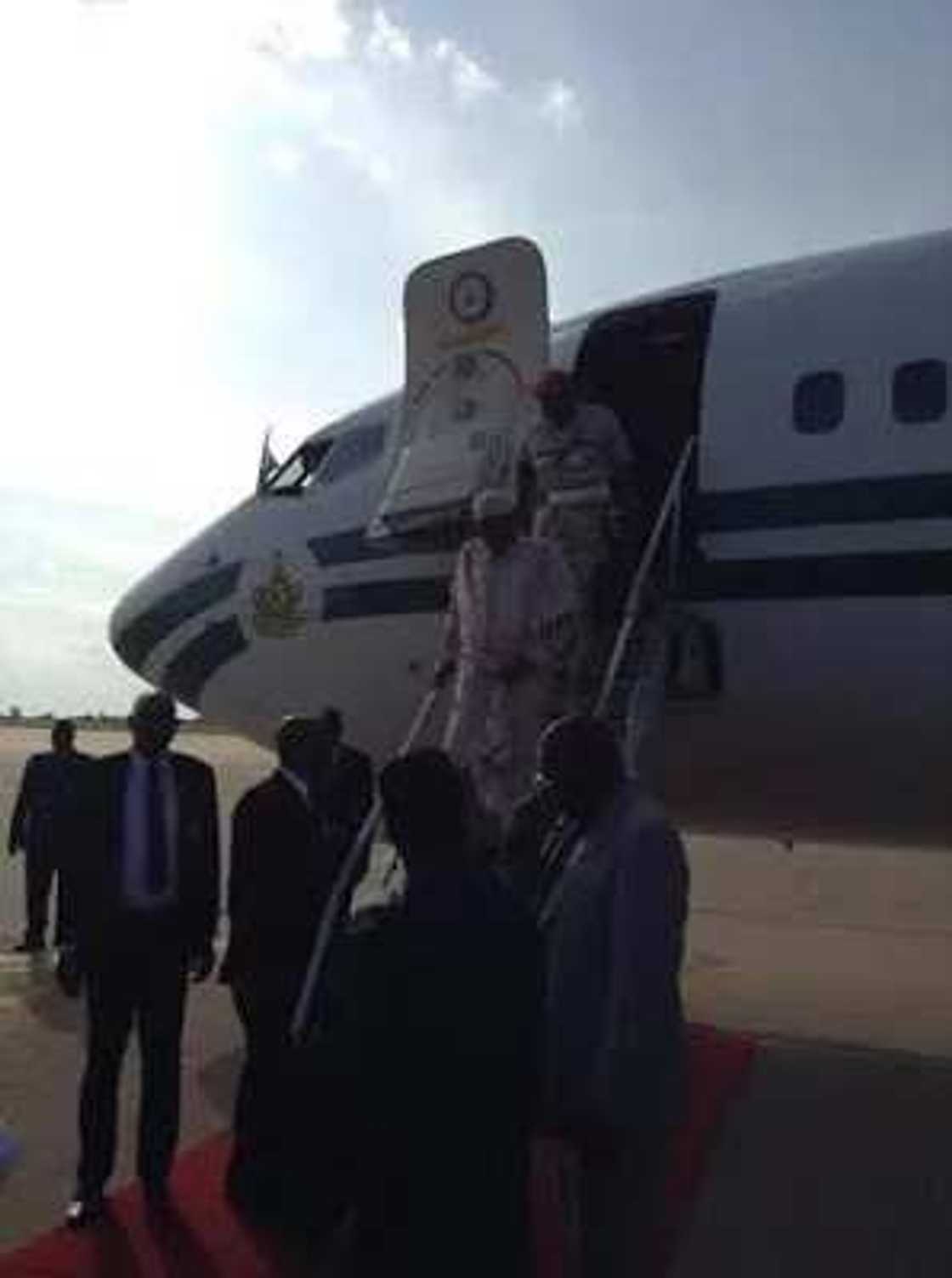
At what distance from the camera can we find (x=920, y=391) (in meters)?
10.5

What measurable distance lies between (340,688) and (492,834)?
16.9ft

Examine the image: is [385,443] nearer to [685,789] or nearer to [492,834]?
[685,789]

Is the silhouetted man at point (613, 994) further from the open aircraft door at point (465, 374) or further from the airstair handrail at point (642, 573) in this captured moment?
the open aircraft door at point (465, 374)

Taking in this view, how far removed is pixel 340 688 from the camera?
12.5 m

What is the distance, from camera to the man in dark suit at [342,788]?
977 cm

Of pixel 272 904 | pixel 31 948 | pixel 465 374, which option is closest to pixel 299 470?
pixel 465 374

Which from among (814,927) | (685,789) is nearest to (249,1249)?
(685,789)

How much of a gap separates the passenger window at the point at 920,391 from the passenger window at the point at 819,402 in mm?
303

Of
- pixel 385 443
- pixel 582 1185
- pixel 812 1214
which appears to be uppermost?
pixel 385 443

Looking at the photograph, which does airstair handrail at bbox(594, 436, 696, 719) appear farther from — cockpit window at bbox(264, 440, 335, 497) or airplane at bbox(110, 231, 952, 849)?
cockpit window at bbox(264, 440, 335, 497)

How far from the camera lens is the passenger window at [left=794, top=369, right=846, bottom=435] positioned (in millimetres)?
10727

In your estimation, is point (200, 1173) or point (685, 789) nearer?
point (200, 1173)

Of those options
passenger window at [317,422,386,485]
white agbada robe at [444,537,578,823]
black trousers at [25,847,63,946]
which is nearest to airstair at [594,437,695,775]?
white agbada robe at [444,537,578,823]

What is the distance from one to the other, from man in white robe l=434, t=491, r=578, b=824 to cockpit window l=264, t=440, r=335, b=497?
12.3ft
